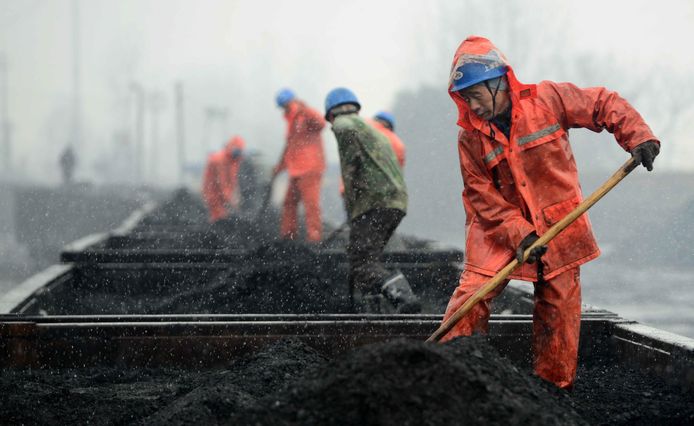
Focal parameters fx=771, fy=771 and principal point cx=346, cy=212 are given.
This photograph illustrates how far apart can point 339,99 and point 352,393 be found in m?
4.25

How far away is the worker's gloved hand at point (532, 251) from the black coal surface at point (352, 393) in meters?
0.51

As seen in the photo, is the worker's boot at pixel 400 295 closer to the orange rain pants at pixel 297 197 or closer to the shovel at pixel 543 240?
the shovel at pixel 543 240

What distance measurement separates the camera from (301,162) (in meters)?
10.7

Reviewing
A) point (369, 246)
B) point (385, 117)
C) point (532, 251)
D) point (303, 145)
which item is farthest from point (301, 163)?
point (532, 251)

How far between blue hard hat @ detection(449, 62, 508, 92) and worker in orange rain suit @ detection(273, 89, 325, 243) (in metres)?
7.12

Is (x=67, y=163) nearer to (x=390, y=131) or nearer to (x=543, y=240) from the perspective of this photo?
(x=390, y=131)

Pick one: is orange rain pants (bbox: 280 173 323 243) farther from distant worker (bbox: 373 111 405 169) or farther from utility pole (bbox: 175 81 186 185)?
utility pole (bbox: 175 81 186 185)

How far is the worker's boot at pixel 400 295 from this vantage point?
17.4 ft

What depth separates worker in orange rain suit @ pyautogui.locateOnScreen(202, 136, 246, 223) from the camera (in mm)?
17000

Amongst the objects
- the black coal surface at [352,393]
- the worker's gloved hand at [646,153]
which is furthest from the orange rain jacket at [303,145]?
the worker's gloved hand at [646,153]

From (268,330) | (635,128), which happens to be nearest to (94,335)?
(268,330)

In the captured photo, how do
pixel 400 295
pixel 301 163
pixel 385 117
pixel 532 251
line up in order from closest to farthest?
1. pixel 532 251
2. pixel 400 295
3. pixel 385 117
4. pixel 301 163

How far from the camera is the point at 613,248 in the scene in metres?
21.0

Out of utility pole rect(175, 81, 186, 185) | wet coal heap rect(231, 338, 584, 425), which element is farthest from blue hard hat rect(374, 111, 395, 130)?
utility pole rect(175, 81, 186, 185)
